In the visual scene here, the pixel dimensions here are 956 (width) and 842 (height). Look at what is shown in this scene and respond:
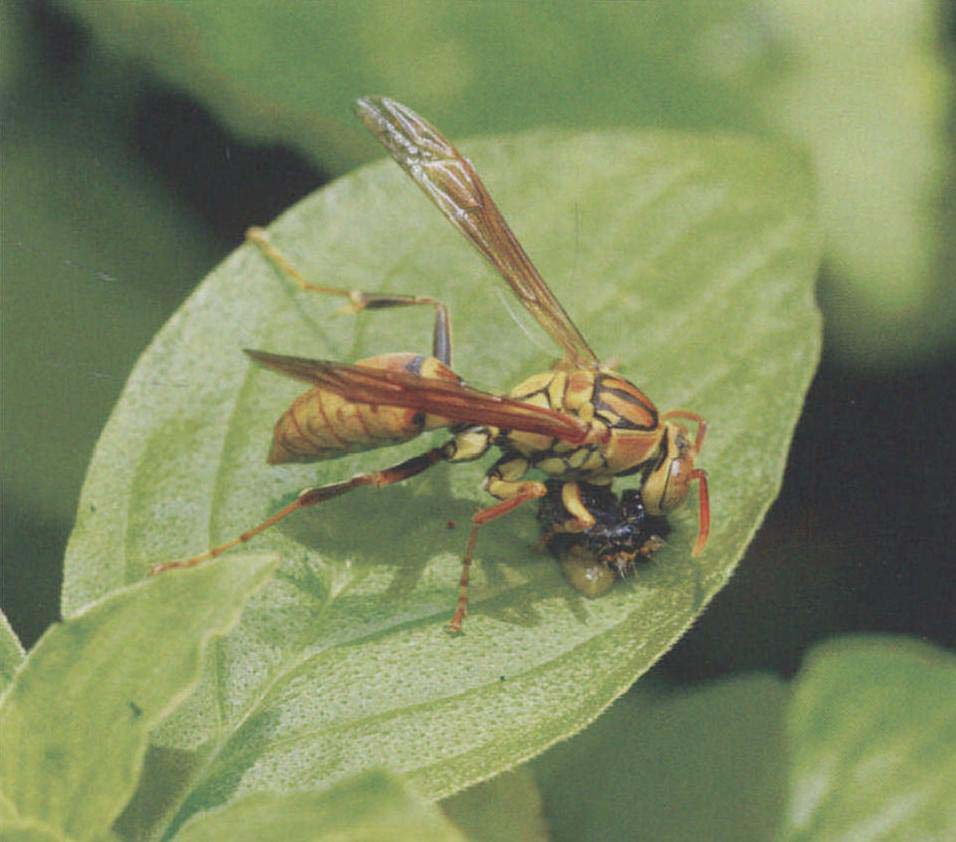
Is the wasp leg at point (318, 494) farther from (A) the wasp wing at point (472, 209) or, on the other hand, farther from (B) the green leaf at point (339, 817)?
(B) the green leaf at point (339, 817)

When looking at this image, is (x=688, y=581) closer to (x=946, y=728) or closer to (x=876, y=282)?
(x=946, y=728)

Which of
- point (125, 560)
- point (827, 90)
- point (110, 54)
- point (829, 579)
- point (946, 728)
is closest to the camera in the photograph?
point (125, 560)

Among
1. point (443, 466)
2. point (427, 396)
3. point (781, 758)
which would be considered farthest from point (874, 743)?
point (427, 396)

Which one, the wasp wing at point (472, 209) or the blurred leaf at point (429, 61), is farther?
the blurred leaf at point (429, 61)

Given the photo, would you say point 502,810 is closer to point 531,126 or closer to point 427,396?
point 427,396

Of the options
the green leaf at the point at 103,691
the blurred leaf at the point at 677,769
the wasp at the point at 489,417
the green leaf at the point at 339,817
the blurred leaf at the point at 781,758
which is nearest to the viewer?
the green leaf at the point at 339,817

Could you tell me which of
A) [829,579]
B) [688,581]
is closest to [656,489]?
[688,581]

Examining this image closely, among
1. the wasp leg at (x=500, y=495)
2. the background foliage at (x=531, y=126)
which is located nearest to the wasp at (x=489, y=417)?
the wasp leg at (x=500, y=495)
